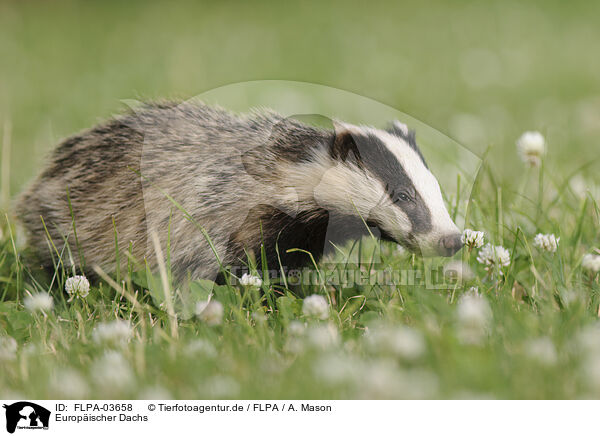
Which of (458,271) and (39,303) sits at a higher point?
(458,271)

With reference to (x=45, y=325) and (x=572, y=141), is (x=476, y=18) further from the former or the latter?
(x=45, y=325)

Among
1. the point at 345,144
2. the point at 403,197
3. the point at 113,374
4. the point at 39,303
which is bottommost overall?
the point at 113,374

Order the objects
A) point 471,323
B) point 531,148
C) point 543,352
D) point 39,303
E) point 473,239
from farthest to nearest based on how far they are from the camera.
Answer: point 531,148 → point 473,239 → point 39,303 → point 471,323 → point 543,352

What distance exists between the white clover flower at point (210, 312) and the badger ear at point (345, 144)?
0.84 meters

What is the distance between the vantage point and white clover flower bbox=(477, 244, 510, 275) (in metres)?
3.19

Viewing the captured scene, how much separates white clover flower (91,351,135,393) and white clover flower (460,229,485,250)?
154 cm

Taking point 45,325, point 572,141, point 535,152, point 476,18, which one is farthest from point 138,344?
point 476,18

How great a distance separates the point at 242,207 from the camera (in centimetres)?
330

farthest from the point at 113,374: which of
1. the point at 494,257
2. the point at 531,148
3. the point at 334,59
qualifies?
the point at 334,59

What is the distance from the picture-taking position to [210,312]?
298cm

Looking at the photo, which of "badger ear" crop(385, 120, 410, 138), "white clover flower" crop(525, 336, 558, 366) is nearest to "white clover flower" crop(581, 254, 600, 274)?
"white clover flower" crop(525, 336, 558, 366)

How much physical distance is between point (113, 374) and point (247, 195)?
122 centimetres

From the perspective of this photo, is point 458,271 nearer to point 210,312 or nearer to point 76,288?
point 210,312
